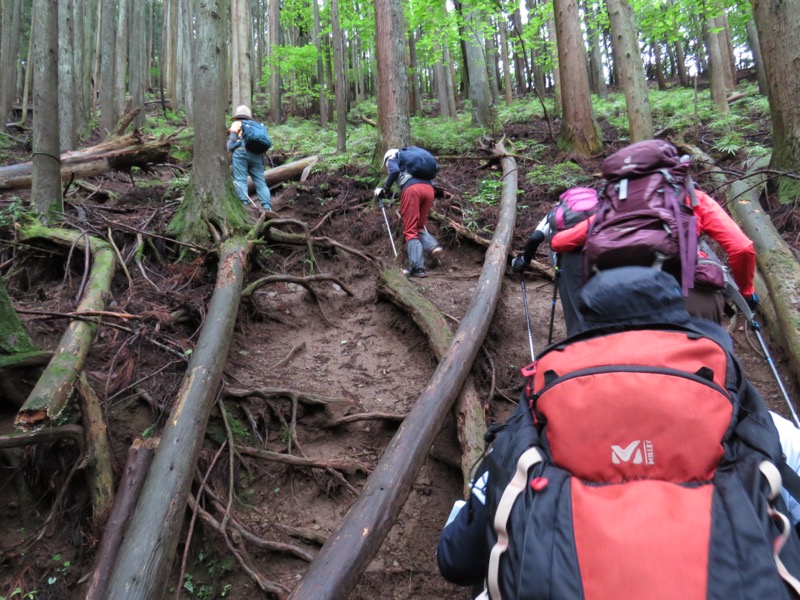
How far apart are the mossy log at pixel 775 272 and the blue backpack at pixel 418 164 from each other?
3705 mm

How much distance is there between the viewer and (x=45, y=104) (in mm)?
5285

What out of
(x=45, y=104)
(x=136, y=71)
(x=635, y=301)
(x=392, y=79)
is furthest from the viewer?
(x=136, y=71)

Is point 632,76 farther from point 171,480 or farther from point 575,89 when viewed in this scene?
point 171,480

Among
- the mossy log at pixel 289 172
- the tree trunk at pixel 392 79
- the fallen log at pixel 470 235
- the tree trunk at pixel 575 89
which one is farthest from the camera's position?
the tree trunk at pixel 575 89

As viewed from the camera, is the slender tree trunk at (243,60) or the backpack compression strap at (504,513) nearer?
the backpack compression strap at (504,513)

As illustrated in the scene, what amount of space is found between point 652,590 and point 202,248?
535 cm

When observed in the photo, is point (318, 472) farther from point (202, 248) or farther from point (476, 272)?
point (476, 272)

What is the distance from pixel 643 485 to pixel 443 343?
3245mm

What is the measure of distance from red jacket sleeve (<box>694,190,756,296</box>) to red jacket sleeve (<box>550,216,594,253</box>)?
670 mm

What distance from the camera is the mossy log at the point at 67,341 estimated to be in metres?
2.87

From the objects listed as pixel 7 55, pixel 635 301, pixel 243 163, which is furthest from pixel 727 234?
pixel 7 55

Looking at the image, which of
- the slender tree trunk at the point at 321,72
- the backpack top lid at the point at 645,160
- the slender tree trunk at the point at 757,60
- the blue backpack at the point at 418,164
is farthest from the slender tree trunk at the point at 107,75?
the slender tree trunk at the point at 757,60

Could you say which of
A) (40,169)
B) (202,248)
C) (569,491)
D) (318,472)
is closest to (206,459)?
(318,472)

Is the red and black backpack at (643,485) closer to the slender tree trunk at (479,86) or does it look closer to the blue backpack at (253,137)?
the blue backpack at (253,137)
